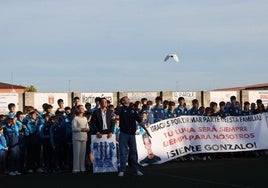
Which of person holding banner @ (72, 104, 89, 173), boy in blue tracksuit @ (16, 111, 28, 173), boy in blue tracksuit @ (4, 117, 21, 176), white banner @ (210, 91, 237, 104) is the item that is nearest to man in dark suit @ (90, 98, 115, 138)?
person holding banner @ (72, 104, 89, 173)

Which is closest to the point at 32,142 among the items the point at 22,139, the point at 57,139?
the point at 22,139

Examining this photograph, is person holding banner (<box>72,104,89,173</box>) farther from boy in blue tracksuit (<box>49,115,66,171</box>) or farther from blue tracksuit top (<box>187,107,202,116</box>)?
blue tracksuit top (<box>187,107,202,116</box>)

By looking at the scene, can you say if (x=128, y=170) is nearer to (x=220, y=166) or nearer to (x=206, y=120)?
(x=220, y=166)

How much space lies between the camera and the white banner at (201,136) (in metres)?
17.6

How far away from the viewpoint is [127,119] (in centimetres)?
1466

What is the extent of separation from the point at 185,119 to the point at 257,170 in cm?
457

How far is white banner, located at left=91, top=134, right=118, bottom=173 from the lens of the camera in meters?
15.9

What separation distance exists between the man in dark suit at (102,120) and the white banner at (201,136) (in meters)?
1.60

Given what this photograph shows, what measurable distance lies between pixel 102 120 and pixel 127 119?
4.65ft

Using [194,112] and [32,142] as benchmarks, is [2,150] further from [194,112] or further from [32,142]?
[194,112]

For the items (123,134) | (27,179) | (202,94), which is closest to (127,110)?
(123,134)

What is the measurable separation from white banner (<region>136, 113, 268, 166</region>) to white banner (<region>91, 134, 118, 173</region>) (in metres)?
1.40

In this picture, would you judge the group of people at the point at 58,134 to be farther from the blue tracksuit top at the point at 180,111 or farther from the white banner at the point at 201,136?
the blue tracksuit top at the point at 180,111

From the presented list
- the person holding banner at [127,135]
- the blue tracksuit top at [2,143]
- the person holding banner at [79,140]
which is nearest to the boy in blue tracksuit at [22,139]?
the blue tracksuit top at [2,143]
